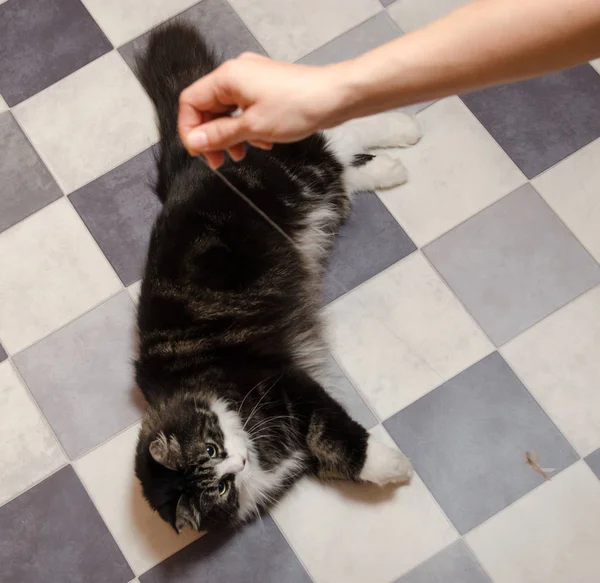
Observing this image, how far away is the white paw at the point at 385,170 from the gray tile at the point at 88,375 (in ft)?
2.54

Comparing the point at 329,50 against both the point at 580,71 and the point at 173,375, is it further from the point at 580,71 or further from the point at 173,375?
the point at 173,375

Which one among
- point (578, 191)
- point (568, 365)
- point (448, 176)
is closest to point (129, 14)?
point (448, 176)

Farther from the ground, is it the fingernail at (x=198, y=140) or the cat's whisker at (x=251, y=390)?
the fingernail at (x=198, y=140)

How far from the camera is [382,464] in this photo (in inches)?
59.3

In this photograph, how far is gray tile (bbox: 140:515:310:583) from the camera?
163cm

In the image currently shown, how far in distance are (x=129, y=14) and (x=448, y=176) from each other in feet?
3.60

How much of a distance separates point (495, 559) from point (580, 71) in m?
1.36

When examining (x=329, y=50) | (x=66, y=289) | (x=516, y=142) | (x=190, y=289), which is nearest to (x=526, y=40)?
(x=190, y=289)

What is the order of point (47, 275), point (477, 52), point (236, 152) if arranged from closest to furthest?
1. point (477, 52)
2. point (236, 152)
3. point (47, 275)

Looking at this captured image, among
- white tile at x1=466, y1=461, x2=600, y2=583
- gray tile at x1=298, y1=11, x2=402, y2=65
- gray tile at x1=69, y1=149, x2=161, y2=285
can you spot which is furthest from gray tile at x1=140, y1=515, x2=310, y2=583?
gray tile at x1=298, y1=11, x2=402, y2=65

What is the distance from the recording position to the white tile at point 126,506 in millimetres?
1652

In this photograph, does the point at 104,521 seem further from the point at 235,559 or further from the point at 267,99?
the point at 267,99

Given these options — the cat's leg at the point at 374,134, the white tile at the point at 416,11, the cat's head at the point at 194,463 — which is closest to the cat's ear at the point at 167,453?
the cat's head at the point at 194,463

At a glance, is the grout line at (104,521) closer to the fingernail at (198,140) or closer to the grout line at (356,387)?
the grout line at (356,387)
